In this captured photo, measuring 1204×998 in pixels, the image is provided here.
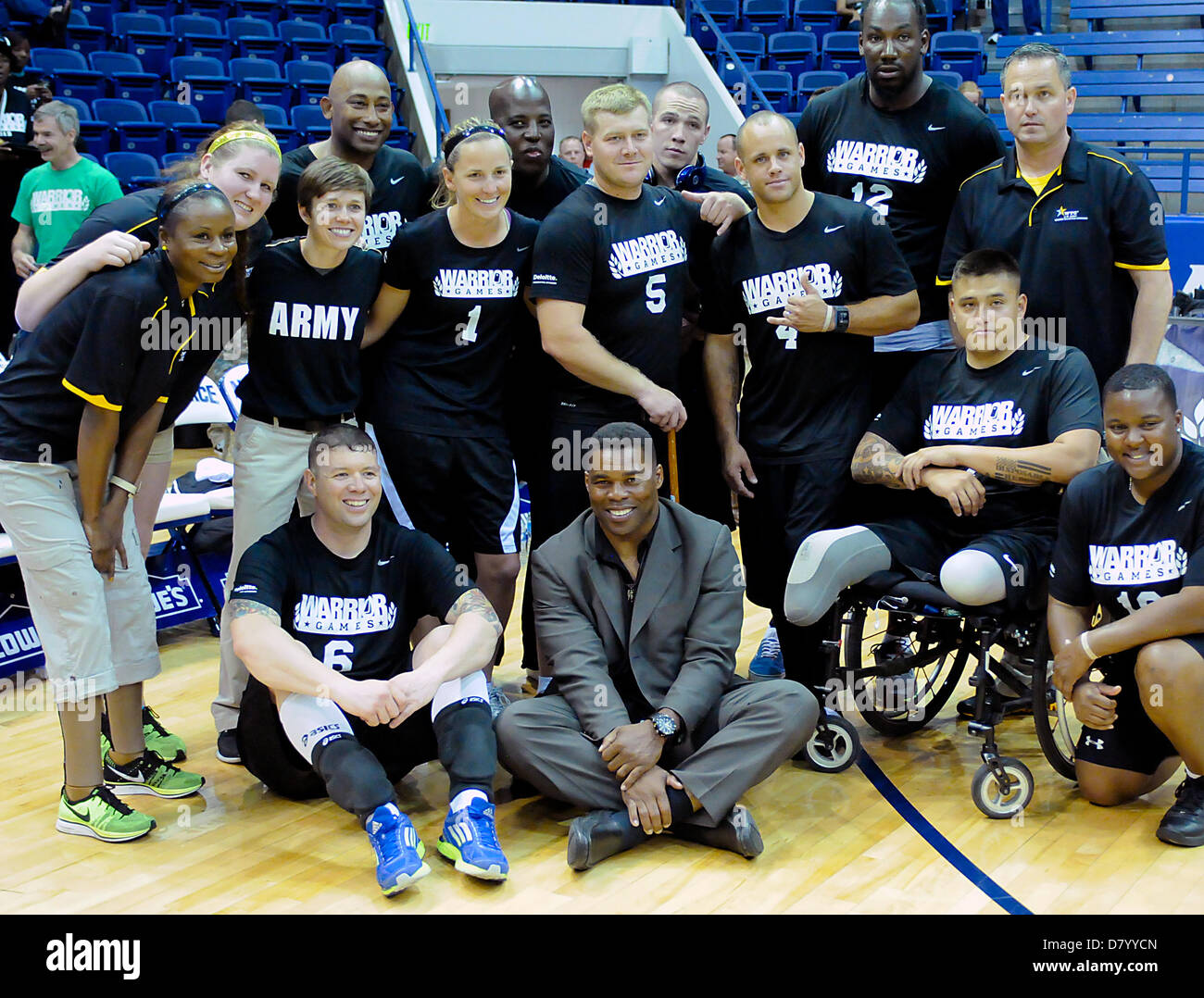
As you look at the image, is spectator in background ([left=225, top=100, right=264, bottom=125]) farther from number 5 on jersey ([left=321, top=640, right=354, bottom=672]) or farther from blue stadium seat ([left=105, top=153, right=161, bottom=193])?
blue stadium seat ([left=105, top=153, right=161, bottom=193])

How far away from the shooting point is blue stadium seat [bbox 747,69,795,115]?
12.2 metres

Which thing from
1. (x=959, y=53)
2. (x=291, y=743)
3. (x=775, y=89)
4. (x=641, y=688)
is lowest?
(x=291, y=743)

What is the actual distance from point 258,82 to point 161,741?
838 cm

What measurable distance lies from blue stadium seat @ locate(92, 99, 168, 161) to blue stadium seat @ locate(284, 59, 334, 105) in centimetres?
143

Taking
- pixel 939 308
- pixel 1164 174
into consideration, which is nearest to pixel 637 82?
pixel 1164 174

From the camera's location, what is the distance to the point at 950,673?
4.05 meters

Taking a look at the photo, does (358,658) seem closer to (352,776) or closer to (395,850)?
(352,776)

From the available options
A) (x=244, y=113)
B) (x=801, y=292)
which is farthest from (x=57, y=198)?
(x=801, y=292)

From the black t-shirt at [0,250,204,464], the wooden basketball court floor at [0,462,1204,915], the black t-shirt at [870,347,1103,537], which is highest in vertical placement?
the black t-shirt at [0,250,204,464]

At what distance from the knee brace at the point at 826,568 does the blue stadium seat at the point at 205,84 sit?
8.61 meters

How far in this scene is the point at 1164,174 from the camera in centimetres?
1120

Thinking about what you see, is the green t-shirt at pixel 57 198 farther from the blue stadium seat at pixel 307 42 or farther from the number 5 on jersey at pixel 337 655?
the number 5 on jersey at pixel 337 655

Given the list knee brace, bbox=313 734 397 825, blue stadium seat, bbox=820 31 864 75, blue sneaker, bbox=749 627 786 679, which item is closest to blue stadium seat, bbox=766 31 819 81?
blue stadium seat, bbox=820 31 864 75

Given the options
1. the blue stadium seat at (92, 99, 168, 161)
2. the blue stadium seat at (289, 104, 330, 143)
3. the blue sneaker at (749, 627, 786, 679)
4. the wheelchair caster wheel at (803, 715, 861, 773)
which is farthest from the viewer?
the blue stadium seat at (289, 104, 330, 143)
